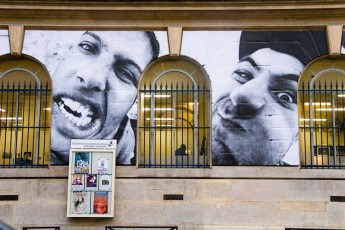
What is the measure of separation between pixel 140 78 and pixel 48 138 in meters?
3.03

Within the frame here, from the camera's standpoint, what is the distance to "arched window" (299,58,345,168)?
1327 centimetres

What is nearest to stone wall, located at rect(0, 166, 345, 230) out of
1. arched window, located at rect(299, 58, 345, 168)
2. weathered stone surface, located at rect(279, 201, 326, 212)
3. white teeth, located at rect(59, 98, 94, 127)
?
weathered stone surface, located at rect(279, 201, 326, 212)

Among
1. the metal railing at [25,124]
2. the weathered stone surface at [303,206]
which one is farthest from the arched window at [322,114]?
the metal railing at [25,124]

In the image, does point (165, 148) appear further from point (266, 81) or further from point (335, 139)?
point (335, 139)

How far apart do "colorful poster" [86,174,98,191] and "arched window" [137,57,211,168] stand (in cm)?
133

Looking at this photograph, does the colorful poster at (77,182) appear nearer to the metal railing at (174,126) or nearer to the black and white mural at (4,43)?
the metal railing at (174,126)

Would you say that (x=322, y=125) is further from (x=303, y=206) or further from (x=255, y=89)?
(x=303, y=206)

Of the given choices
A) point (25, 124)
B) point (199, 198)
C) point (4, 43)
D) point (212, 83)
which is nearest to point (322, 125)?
point (212, 83)

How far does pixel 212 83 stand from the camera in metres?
13.3

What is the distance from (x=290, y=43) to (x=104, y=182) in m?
6.34

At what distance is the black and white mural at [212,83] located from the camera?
13.0 metres

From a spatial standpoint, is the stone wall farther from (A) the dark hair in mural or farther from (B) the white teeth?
(A) the dark hair in mural

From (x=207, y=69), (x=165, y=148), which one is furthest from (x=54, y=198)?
(x=207, y=69)

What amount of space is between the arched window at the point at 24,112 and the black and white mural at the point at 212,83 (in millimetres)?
427
